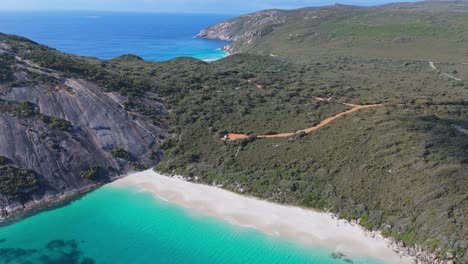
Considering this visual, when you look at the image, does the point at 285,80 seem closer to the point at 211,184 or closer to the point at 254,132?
the point at 254,132

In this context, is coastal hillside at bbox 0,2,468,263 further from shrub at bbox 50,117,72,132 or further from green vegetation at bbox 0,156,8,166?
green vegetation at bbox 0,156,8,166

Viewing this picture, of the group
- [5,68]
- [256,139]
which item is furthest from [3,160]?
[256,139]

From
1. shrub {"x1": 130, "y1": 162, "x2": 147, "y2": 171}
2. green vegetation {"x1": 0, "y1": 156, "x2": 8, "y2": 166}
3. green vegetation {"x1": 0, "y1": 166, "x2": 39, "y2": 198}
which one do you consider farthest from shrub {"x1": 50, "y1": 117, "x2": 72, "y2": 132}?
shrub {"x1": 130, "y1": 162, "x2": 147, "y2": 171}

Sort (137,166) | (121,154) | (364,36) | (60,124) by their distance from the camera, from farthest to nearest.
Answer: (364,36) < (60,124) < (121,154) < (137,166)

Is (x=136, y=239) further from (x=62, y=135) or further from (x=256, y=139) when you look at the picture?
(x=256, y=139)

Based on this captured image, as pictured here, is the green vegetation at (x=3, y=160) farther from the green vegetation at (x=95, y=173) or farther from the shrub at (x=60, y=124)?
the green vegetation at (x=95, y=173)

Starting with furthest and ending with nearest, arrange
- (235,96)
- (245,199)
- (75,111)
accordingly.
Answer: (235,96) → (75,111) → (245,199)

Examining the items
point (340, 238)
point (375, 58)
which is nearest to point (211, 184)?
point (340, 238)
